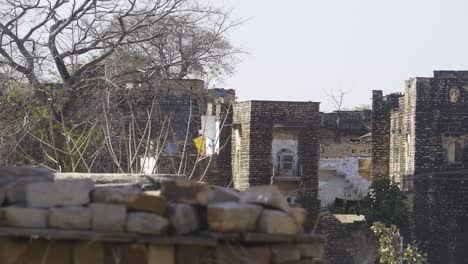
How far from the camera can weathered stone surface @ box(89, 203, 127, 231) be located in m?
8.52

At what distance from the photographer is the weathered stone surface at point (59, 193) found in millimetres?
8609

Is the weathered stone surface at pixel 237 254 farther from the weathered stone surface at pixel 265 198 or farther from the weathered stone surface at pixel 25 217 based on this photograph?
the weathered stone surface at pixel 25 217

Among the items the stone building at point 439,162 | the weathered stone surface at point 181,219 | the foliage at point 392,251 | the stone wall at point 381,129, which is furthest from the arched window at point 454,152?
the weathered stone surface at point 181,219

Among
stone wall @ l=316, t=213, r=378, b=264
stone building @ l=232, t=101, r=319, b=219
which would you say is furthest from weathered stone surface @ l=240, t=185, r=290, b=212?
stone building @ l=232, t=101, r=319, b=219

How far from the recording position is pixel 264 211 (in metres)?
8.71

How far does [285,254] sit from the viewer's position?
8758 mm

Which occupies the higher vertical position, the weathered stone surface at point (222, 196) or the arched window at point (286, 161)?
the arched window at point (286, 161)

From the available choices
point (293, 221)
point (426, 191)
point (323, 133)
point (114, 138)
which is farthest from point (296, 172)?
point (293, 221)

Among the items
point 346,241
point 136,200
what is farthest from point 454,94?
point 136,200

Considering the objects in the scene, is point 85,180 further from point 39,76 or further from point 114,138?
point 39,76

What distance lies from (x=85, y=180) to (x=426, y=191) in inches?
1108

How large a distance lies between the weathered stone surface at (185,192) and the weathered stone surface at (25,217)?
793mm

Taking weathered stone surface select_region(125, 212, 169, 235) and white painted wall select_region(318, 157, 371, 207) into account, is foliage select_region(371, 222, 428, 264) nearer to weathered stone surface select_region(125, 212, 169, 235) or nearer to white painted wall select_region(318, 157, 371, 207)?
white painted wall select_region(318, 157, 371, 207)

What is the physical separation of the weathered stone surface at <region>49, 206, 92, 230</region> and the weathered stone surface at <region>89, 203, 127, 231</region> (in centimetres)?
4
